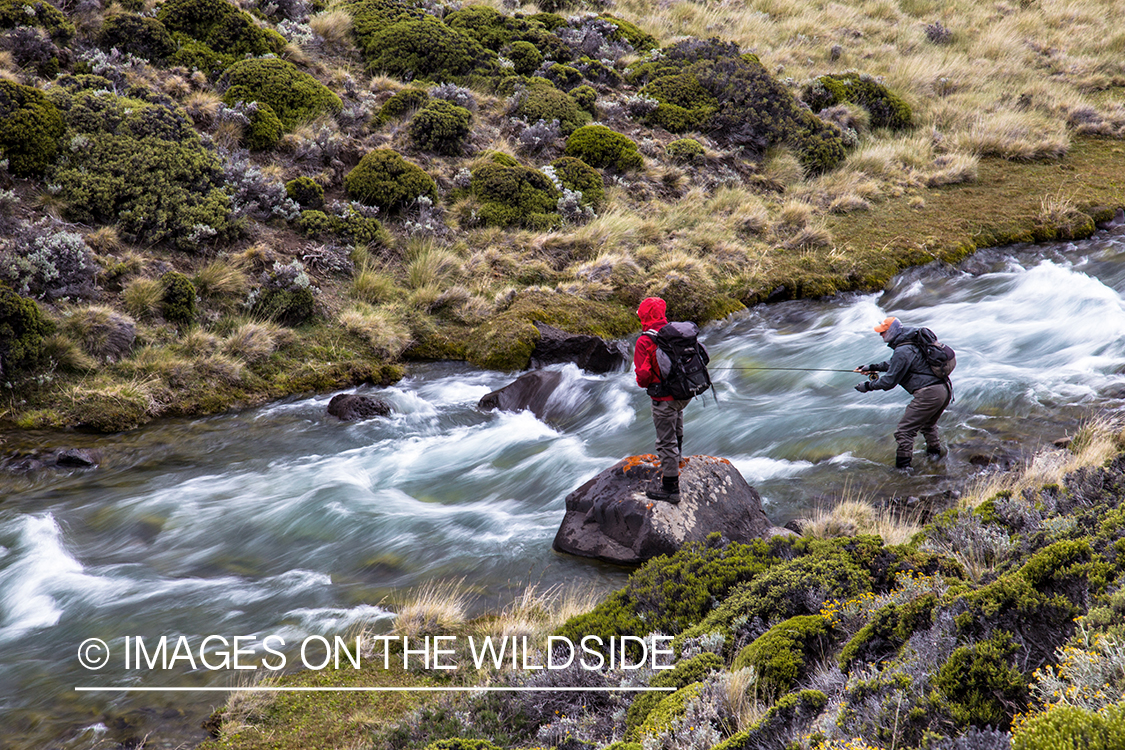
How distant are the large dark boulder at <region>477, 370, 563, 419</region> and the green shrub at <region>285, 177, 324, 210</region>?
5.97 metres

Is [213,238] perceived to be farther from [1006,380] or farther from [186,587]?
[1006,380]

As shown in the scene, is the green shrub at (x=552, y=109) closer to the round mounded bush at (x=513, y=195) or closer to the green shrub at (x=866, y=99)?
the round mounded bush at (x=513, y=195)

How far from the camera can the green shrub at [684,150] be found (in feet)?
58.4


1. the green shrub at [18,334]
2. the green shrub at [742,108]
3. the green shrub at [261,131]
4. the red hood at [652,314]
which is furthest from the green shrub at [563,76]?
the red hood at [652,314]

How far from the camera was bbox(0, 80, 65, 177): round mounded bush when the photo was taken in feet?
37.1

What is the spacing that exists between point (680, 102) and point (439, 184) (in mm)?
8345

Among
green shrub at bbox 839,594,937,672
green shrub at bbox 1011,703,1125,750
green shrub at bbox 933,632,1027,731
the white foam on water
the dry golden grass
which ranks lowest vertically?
the dry golden grass

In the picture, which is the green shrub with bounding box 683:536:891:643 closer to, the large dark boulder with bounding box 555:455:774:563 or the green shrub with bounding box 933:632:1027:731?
the large dark boulder with bounding box 555:455:774:563

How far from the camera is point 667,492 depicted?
7.01m

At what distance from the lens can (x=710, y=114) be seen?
1933 cm

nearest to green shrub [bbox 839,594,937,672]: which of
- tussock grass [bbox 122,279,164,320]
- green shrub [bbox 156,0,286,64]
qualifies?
tussock grass [bbox 122,279,164,320]

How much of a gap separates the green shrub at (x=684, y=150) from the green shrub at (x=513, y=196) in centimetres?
412

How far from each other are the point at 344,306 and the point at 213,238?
2585mm

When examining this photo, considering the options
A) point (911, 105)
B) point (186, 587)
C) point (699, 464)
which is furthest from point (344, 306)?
point (911, 105)
